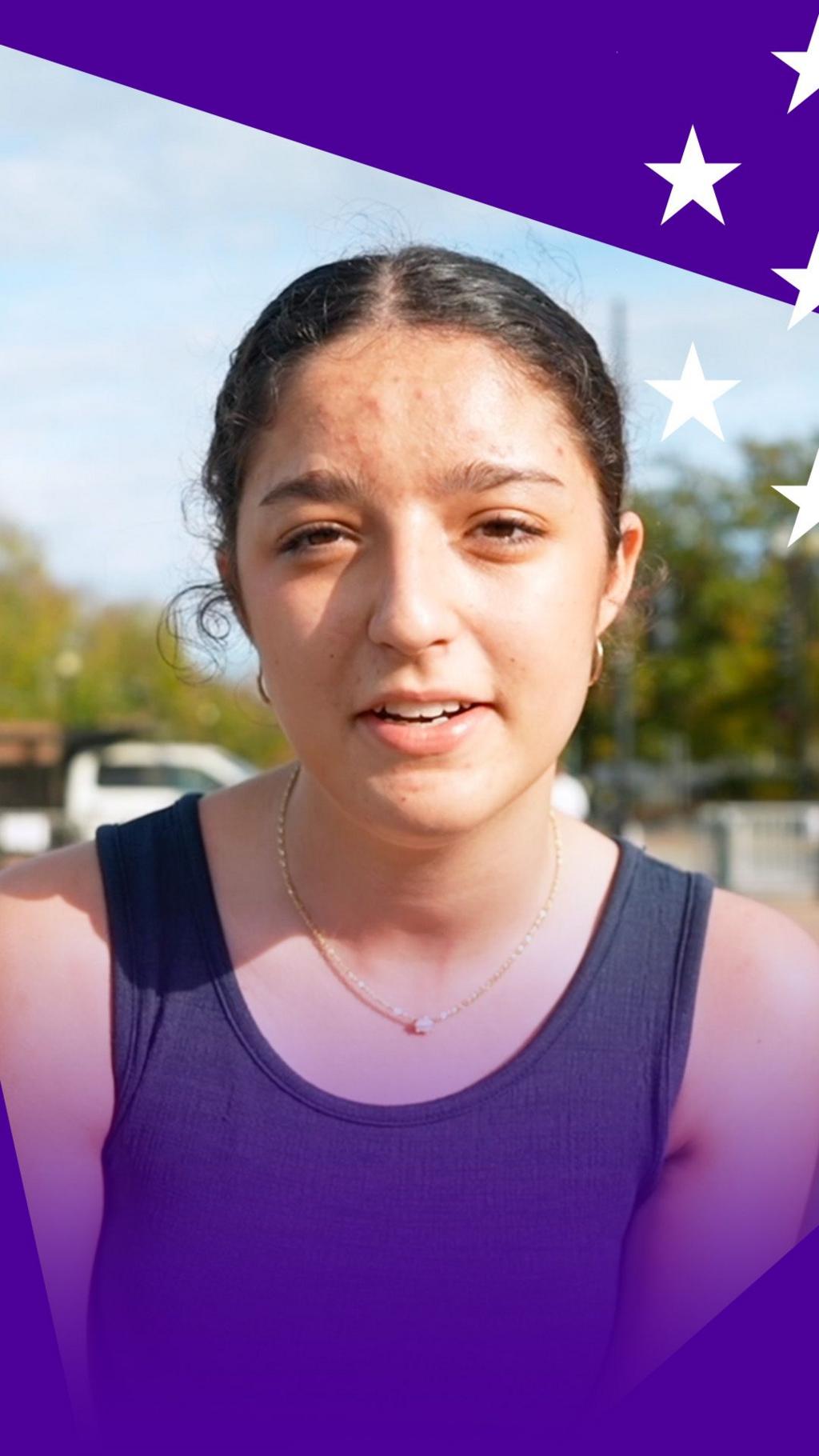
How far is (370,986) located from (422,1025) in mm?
90

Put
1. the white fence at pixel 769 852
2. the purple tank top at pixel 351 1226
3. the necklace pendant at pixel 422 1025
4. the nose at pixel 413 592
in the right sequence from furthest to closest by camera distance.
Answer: the white fence at pixel 769 852
the necklace pendant at pixel 422 1025
the purple tank top at pixel 351 1226
the nose at pixel 413 592

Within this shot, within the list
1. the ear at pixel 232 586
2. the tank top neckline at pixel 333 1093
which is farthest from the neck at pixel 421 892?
the ear at pixel 232 586

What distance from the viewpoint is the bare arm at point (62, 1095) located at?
77.4 inches

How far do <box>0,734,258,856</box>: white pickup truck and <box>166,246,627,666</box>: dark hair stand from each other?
17546 millimetres

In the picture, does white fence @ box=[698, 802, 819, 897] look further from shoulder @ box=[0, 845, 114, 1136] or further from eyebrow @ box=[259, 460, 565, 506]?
eyebrow @ box=[259, 460, 565, 506]

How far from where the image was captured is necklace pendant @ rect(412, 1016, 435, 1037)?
208 cm

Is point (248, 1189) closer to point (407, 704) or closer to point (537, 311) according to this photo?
point (407, 704)

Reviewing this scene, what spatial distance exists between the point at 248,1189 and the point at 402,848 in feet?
1.44

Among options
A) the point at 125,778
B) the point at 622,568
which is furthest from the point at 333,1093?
the point at 125,778

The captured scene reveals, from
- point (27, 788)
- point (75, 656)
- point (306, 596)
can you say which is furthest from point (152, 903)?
point (75, 656)

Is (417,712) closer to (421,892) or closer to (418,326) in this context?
(421,892)

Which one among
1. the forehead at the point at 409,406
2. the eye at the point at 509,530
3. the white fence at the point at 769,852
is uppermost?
the white fence at the point at 769,852

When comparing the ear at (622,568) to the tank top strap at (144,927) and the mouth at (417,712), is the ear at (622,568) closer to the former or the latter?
the mouth at (417,712)

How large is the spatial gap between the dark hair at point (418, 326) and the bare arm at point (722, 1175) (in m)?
0.63
